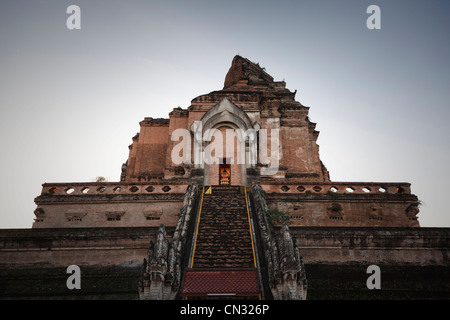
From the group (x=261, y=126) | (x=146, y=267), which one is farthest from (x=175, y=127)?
(x=146, y=267)

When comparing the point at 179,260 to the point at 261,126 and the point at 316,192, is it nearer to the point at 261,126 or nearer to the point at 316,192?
the point at 316,192

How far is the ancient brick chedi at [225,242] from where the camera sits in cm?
837

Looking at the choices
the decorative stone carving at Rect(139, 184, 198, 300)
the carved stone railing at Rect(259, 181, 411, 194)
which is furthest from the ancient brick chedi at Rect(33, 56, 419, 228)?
the decorative stone carving at Rect(139, 184, 198, 300)

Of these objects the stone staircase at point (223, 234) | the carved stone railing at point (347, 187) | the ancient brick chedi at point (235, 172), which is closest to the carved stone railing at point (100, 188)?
the ancient brick chedi at point (235, 172)

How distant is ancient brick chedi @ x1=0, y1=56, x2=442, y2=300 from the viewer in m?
8.37

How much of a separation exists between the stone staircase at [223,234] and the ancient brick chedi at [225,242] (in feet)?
0.12

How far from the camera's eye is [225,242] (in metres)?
10.3

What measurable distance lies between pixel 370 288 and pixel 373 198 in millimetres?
5218

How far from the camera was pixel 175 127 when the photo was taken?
21.5m

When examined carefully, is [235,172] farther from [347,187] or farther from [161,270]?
[161,270]

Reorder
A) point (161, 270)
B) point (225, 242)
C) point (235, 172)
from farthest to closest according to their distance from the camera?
point (235, 172)
point (225, 242)
point (161, 270)

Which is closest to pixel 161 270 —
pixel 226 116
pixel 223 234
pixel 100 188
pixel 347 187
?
pixel 223 234

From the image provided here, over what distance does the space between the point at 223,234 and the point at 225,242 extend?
19.6 inches

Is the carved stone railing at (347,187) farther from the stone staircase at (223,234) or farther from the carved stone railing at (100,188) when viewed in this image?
the carved stone railing at (100,188)
